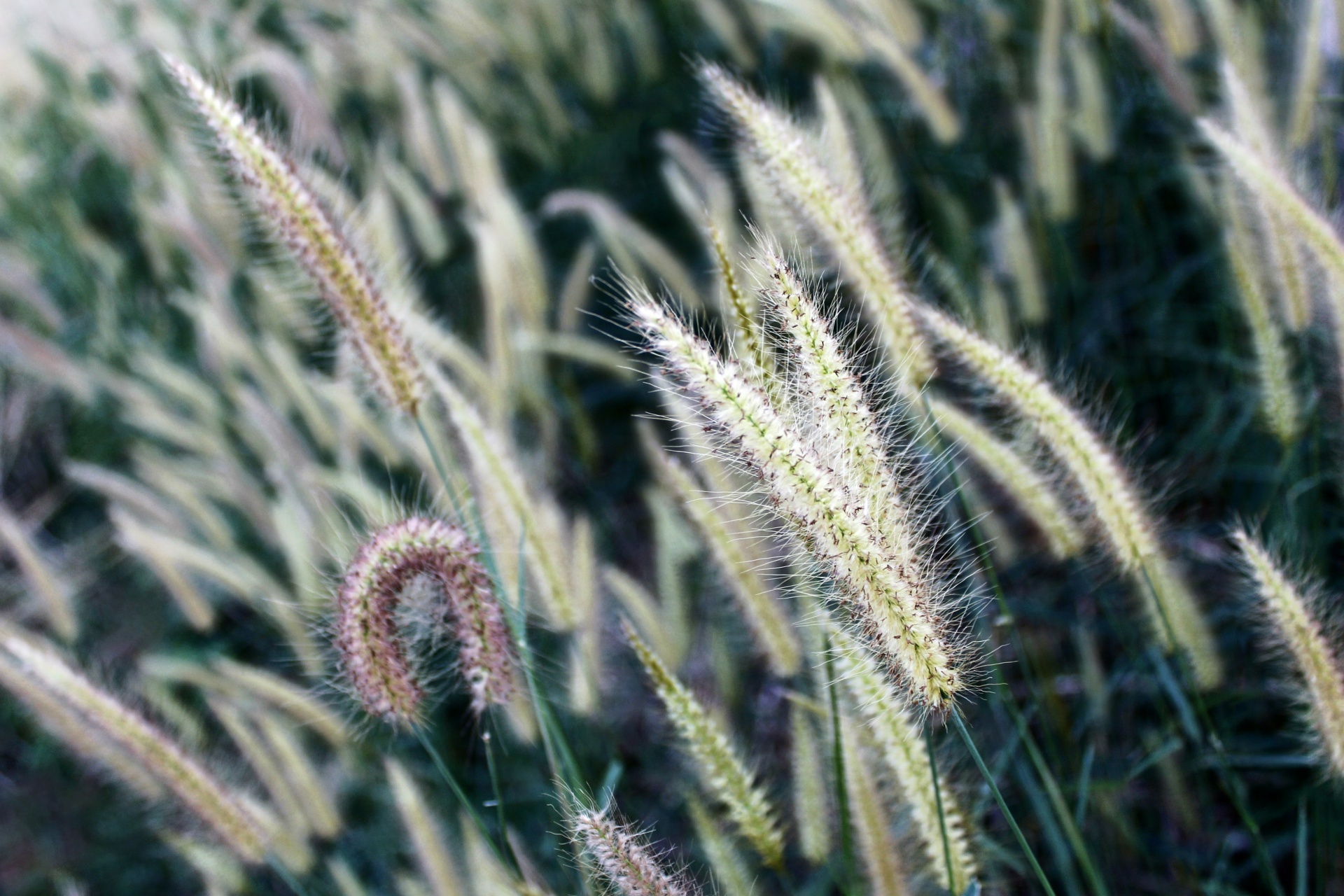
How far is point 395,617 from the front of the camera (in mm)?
1255

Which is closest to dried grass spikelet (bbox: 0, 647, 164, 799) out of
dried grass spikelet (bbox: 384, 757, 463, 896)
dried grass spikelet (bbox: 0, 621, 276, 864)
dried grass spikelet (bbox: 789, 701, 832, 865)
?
dried grass spikelet (bbox: 0, 621, 276, 864)

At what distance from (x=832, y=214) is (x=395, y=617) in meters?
0.79

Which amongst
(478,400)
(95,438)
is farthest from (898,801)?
(95,438)

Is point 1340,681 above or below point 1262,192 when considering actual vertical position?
below

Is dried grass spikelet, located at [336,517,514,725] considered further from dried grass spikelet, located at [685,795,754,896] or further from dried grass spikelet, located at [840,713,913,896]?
dried grass spikelet, located at [840,713,913,896]

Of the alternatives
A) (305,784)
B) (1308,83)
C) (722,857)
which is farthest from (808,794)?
(1308,83)

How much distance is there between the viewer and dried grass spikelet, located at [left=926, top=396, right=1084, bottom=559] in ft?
4.58

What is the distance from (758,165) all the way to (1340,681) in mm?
1010

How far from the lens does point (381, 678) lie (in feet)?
4.07

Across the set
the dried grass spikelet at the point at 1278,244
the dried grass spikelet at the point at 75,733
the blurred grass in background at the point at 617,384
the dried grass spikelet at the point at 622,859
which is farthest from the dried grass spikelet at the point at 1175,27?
the dried grass spikelet at the point at 75,733

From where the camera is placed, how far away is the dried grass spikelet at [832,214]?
4.22ft

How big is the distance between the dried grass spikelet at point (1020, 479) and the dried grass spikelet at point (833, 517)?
408mm

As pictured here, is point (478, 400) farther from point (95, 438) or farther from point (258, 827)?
point (95, 438)

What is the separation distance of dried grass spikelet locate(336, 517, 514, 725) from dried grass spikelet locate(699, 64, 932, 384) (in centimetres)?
63
